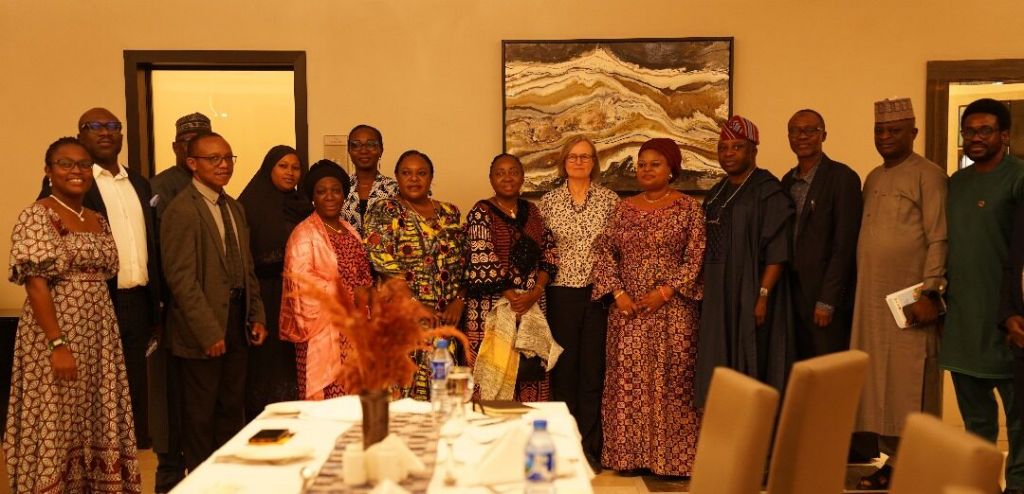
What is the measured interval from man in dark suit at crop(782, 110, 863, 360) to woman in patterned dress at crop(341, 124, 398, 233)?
226cm

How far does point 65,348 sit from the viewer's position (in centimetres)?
359

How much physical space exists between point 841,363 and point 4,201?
5302mm

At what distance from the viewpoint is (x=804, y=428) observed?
2420mm

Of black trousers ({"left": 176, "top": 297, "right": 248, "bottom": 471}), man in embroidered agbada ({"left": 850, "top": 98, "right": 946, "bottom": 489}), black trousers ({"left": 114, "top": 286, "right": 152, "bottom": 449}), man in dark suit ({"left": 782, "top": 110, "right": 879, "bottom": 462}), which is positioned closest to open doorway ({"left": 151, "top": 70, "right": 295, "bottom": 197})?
black trousers ({"left": 114, "top": 286, "right": 152, "bottom": 449})

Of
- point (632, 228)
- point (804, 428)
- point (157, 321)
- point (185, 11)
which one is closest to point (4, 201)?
point (185, 11)

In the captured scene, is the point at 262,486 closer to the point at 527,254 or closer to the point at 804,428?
the point at 804,428

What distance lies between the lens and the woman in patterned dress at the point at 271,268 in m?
4.56

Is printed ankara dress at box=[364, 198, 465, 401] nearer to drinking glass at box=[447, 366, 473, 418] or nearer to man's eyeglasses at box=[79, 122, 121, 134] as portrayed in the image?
man's eyeglasses at box=[79, 122, 121, 134]

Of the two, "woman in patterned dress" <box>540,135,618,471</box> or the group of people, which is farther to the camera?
"woman in patterned dress" <box>540,135,618,471</box>

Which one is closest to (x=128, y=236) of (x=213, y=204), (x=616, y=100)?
(x=213, y=204)

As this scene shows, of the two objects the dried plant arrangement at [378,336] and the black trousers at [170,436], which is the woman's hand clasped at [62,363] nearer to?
the black trousers at [170,436]

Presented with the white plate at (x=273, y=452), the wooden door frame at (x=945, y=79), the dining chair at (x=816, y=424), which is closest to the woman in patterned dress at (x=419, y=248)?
the white plate at (x=273, y=452)

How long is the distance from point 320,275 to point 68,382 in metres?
1.21

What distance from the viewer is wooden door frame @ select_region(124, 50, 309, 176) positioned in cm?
559
